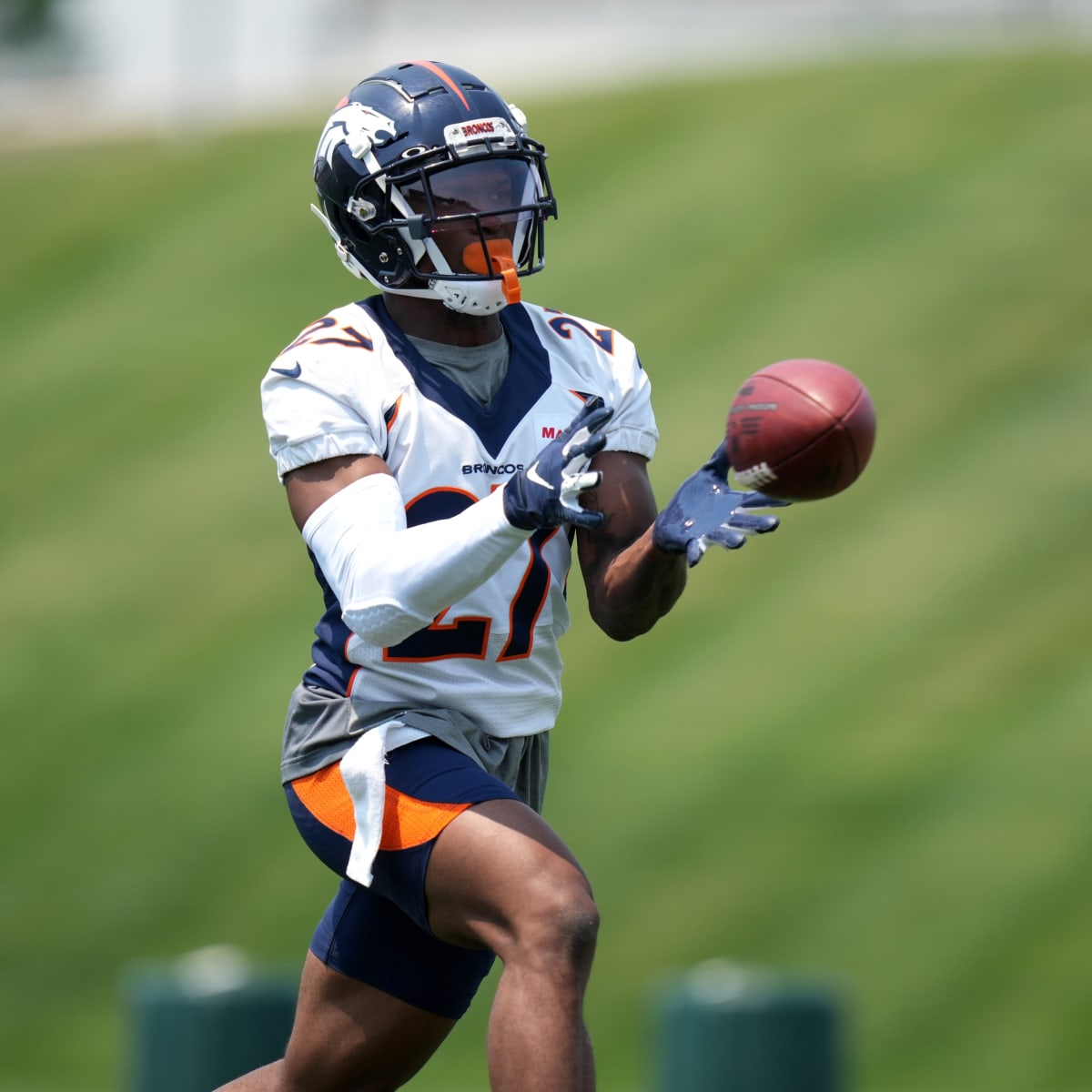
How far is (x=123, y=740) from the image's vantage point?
12.9m

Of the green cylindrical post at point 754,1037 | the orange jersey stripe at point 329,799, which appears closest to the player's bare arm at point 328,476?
the orange jersey stripe at point 329,799

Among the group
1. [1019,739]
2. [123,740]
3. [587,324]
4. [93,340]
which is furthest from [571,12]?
[587,324]

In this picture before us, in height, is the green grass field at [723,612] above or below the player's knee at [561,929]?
below

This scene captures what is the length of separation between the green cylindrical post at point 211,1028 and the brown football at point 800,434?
130 inches

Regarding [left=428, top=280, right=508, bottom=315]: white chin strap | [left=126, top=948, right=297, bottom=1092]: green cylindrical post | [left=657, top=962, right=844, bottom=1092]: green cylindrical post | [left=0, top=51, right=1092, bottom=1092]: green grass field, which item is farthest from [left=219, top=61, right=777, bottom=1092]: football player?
[left=0, top=51, right=1092, bottom=1092]: green grass field

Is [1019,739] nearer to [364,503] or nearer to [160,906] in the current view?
[160,906]

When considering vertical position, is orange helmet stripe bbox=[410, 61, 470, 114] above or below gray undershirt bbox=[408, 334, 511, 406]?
above

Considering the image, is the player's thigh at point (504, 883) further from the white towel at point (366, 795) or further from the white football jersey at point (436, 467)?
the white football jersey at point (436, 467)

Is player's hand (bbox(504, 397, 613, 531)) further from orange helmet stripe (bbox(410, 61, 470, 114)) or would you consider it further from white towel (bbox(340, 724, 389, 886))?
orange helmet stripe (bbox(410, 61, 470, 114))

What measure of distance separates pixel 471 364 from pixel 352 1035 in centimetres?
159

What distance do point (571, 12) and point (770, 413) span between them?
18054 mm

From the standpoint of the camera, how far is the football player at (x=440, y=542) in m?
4.11

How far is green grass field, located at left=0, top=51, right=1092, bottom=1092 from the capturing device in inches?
404

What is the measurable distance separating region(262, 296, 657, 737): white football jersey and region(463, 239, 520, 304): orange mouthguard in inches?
8.9
